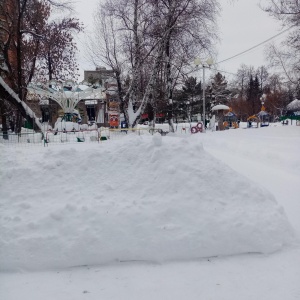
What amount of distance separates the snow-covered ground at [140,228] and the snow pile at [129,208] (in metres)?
0.01

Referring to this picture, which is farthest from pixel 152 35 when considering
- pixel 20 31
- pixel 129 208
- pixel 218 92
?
pixel 218 92

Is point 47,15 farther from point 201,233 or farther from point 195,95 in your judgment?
point 195,95

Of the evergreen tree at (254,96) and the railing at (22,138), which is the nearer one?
the railing at (22,138)

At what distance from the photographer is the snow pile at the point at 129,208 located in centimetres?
421

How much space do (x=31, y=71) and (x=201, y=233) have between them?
20057 mm

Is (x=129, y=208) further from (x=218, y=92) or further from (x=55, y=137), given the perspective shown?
(x=218, y=92)

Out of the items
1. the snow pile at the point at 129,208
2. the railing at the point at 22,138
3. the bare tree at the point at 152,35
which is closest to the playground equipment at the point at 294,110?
the bare tree at the point at 152,35

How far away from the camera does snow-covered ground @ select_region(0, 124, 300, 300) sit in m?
3.68

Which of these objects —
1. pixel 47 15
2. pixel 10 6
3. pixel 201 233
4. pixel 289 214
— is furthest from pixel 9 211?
pixel 47 15

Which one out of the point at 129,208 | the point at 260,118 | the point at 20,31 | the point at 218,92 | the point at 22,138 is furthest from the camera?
the point at 218,92

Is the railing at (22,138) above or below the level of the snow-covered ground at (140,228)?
above

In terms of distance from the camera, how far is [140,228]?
175 inches

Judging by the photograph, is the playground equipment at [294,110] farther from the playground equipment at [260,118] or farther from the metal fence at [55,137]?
the metal fence at [55,137]

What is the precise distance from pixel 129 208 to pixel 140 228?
0.39 meters
